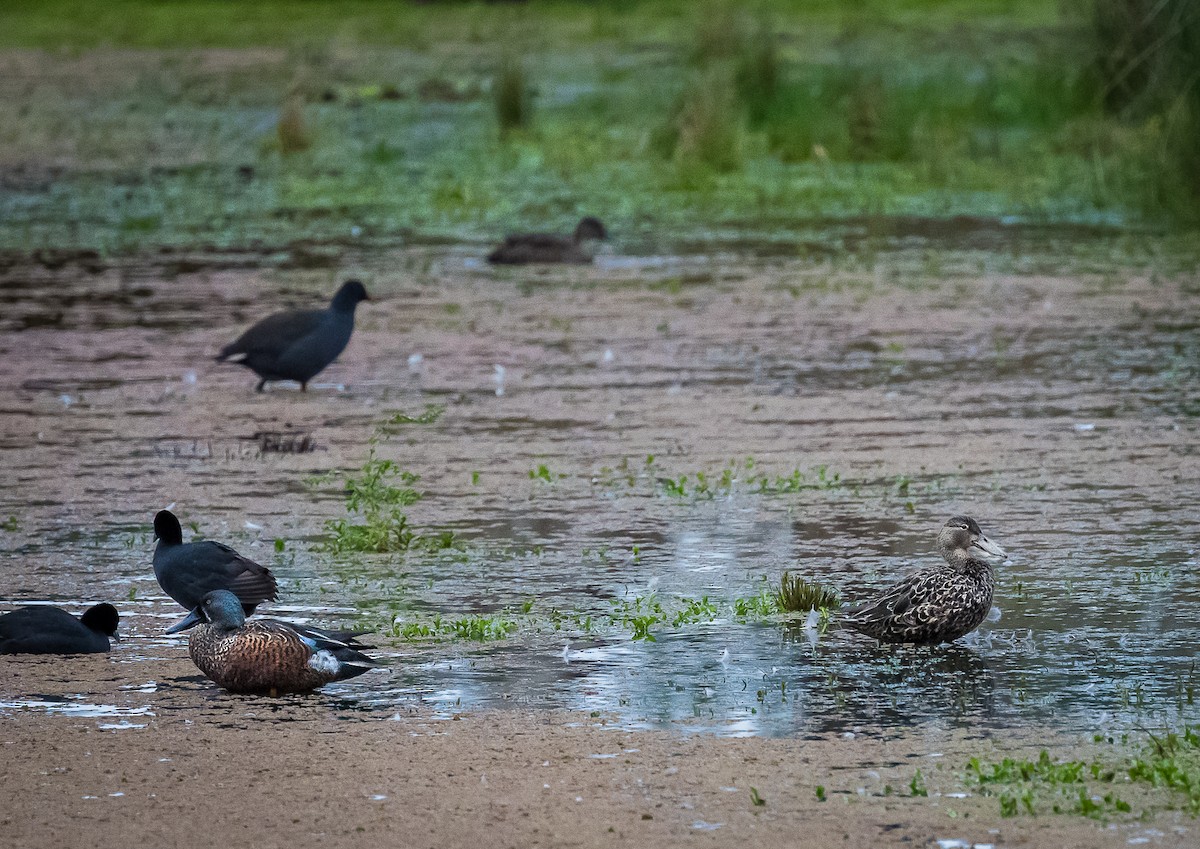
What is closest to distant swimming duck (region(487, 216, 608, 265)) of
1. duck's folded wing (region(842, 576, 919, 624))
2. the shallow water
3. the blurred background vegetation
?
the shallow water

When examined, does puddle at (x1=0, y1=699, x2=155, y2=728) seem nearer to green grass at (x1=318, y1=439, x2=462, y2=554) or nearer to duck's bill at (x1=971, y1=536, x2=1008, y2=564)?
green grass at (x1=318, y1=439, x2=462, y2=554)

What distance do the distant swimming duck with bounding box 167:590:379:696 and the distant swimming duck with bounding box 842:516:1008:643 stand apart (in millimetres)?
1755

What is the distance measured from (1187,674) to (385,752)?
259 cm

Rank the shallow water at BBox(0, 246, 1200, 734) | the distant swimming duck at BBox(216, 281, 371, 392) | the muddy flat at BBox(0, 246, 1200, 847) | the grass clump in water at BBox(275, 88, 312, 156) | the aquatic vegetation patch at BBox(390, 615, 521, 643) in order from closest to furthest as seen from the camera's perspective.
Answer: the muddy flat at BBox(0, 246, 1200, 847), the shallow water at BBox(0, 246, 1200, 734), the aquatic vegetation patch at BBox(390, 615, 521, 643), the distant swimming duck at BBox(216, 281, 371, 392), the grass clump in water at BBox(275, 88, 312, 156)

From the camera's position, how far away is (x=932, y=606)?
723 cm

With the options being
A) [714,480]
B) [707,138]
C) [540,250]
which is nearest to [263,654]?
[714,480]

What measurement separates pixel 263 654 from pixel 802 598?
1.99 meters

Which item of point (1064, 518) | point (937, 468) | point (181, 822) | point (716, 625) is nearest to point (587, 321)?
point (937, 468)

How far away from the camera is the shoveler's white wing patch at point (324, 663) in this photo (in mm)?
6871

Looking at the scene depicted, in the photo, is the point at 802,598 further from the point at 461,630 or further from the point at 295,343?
the point at 295,343

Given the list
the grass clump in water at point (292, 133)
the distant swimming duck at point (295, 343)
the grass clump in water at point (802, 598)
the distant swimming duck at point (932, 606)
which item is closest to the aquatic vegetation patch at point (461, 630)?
the grass clump in water at point (802, 598)

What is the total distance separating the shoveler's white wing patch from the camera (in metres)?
6.87

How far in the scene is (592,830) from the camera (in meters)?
5.61

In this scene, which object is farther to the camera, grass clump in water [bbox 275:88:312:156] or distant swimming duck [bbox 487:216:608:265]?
grass clump in water [bbox 275:88:312:156]
